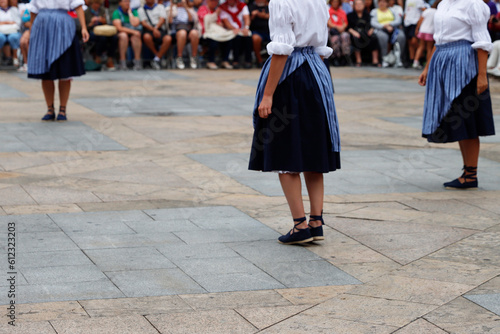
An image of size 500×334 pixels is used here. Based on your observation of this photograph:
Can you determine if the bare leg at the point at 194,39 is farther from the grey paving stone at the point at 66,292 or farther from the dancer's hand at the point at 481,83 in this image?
the grey paving stone at the point at 66,292

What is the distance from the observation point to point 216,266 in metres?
4.83

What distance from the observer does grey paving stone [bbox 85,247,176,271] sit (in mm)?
4773

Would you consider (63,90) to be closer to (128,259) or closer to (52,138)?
(52,138)

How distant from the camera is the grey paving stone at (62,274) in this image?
449 centimetres

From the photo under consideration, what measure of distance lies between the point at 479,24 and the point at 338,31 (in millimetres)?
11956

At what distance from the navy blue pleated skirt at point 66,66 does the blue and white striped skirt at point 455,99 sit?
4.66m

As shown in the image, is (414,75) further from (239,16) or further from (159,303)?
(159,303)

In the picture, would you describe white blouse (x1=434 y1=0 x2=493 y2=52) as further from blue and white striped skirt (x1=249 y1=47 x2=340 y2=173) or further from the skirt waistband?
blue and white striped skirt (x1=249 y1=47 x2=340 y2=173)

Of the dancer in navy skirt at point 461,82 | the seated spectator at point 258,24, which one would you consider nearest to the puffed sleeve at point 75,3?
the dancer in navy skirt at point 461,82

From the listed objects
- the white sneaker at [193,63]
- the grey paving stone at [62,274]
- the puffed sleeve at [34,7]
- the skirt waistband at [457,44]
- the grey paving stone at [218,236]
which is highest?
the puffed sleeve at [34,7]

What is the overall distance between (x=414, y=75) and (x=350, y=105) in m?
5.44

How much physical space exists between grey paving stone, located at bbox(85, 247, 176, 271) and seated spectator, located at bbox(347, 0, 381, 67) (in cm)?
1446

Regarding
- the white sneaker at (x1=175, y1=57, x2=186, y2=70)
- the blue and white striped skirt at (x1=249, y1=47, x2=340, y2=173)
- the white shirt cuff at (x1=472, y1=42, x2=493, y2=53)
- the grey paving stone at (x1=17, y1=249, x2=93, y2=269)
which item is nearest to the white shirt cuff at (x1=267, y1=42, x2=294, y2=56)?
the blue and white striped skirt at (x1=249, y1=47, x2=340, y2=173)

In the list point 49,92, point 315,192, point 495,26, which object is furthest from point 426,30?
point 315,192
